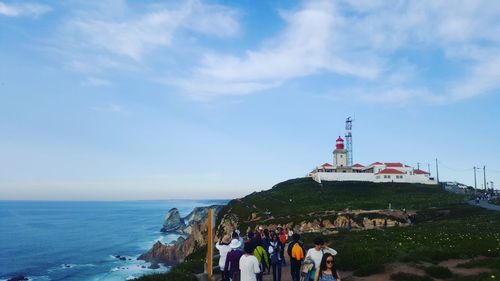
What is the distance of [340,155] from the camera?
110125mm

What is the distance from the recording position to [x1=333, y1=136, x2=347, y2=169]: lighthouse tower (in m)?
110

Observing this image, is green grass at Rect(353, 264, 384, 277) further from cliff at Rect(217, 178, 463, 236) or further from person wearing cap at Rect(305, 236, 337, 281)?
cliff at Rect(217, 178, 463, 236)

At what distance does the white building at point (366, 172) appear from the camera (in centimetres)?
9994

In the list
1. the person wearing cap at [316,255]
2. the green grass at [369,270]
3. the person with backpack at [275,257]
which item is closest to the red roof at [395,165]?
the green grass at [369,270]

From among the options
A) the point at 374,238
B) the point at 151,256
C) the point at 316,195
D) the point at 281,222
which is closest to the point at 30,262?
the point at 151,256

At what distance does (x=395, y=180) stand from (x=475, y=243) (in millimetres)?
78816

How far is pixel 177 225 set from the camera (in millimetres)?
149750

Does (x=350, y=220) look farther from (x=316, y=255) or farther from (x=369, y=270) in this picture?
(x=316, y=255)

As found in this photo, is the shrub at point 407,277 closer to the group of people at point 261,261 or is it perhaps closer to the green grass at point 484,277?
the green grass at point 484,277

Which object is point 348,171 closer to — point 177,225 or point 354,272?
point 177,225

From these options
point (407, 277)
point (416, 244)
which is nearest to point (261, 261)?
point (407, 277)

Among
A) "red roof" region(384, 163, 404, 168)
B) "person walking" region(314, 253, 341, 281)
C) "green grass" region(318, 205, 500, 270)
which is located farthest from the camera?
"red roof" region(384, 163, 404, 168)

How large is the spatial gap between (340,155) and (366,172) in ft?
27.4

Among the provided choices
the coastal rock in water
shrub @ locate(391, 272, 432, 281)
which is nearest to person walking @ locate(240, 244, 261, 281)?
shrub @ locate(391, 272, 432, 281)
